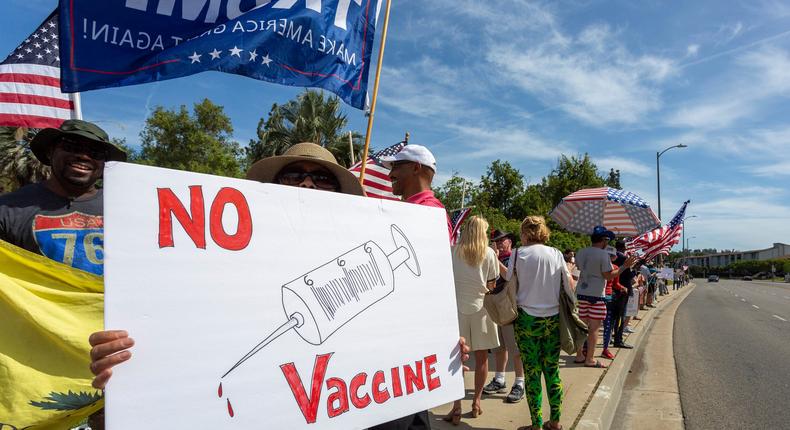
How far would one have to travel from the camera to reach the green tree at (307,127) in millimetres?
29062

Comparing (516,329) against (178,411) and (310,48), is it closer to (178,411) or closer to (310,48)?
(310,48)

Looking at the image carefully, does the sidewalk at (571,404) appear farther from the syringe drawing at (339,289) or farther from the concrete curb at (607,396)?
the syringe drawing at (339,289)

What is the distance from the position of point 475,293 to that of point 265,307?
2.90 m

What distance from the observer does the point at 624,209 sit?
9.29m

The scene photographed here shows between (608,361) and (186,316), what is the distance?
6542mm

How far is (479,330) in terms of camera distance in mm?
4074

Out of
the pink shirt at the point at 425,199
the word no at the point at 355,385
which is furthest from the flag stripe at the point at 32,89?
the word no at the point at 355,385

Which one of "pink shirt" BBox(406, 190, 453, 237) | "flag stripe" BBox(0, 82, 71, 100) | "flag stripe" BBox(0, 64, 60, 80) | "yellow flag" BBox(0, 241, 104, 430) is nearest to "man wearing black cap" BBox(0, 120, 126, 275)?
"yellow flag" BBox(0, 241, 104, 430)

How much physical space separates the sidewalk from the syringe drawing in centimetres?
261

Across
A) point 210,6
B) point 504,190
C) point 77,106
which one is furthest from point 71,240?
point 504,190

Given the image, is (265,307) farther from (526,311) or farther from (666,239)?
(666,239)

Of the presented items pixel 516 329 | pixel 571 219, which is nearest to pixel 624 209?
pixel 571 219

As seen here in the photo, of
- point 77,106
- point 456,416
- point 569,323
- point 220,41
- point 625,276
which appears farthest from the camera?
point 625,276

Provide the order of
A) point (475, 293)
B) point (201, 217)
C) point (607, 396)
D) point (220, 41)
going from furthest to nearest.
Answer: point (607, 396), point (475, 293), point (220, 41), point (201, 217)
